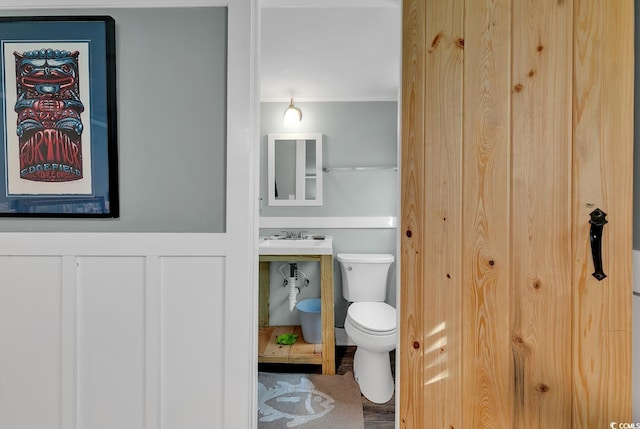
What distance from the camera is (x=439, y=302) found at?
0.98m

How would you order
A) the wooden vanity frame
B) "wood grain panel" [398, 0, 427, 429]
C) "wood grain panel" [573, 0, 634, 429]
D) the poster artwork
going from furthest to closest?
1. the wooden vanity frame
2. the poster artwork
3. "wood grain panel" [398, 0, 427, 429]
4. "wood grain panel" [573, 0, 634, 429]

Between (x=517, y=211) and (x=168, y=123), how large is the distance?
1.21 meters

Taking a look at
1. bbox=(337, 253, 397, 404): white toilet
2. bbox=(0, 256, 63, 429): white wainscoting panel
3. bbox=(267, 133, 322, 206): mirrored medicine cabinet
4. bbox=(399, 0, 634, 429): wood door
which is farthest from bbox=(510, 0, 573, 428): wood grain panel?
bbox=(267, 133, 322, 206): mirrored medicine cabinet

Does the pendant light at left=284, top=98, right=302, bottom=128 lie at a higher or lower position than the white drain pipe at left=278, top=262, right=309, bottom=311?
higher

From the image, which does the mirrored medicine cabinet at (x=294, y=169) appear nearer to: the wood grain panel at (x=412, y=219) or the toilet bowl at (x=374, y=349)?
the toilet bowl at (x=374, y=349)

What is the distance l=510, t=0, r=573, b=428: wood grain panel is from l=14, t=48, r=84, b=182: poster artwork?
1.47 meters

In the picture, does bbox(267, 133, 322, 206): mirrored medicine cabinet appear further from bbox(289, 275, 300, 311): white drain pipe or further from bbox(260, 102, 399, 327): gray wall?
bbox(289, 275, 300, 311): white drain pipe

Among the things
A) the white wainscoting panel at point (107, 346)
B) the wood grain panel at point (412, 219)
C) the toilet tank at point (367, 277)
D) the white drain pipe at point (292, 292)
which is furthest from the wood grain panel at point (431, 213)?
the white drain pipe at point (292, 292)

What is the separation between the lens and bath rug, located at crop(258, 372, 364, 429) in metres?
1.71

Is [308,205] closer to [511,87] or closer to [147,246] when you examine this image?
[147,246]

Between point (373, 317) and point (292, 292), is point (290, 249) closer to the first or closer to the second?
point (292, 292)

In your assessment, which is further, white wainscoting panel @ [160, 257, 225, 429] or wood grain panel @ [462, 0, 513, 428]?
white wainscoting panel @ [160, 257, 225, 429]

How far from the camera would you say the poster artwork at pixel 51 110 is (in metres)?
1.17

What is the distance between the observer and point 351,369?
2.27 meters
